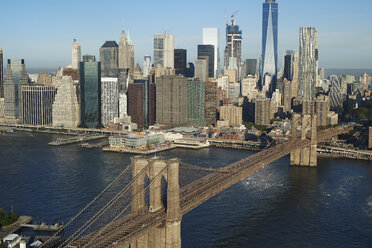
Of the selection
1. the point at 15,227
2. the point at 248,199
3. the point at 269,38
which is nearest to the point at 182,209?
the point at 15,227

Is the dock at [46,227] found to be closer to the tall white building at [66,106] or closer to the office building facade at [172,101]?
the office building facade at [172,101]

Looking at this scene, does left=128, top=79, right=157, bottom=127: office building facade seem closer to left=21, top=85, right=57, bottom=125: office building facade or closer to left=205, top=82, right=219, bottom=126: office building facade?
left=205, top=82, right=219, bottom=126: office building facade

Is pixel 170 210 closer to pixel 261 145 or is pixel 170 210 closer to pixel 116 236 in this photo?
pixel 116 236

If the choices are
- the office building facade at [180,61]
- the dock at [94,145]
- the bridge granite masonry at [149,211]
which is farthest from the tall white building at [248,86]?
the bridge granite masonry at [149,211]

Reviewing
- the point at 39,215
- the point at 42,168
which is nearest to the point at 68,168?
the point at 42,168

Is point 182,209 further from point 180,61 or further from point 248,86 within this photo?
point 248,86
